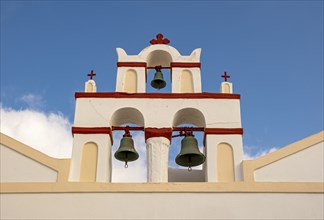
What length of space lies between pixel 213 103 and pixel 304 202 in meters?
2.37

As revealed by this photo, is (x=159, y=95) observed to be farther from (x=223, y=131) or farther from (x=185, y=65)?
(x=223, y=131)

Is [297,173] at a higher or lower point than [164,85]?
lower

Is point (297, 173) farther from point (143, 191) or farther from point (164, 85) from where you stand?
point (164, 85)

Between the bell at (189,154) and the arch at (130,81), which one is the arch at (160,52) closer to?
the arch at (130,81)

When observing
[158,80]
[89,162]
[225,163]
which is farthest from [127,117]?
[225,163]

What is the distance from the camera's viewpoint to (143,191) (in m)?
8.55

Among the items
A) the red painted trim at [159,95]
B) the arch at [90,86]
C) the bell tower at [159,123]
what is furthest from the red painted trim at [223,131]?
the arch at [90,86]

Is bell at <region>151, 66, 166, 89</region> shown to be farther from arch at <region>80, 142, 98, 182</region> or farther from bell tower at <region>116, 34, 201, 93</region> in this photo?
arch at <region>80, 142, 98, 182</region>

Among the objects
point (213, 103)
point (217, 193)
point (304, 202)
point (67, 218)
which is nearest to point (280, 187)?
point (304, 202)

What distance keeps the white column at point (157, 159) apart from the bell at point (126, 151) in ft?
1.13

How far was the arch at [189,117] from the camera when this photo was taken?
980 centimetres

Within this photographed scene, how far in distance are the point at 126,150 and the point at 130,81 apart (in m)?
1.44

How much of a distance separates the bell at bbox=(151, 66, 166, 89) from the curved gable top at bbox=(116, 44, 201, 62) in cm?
42

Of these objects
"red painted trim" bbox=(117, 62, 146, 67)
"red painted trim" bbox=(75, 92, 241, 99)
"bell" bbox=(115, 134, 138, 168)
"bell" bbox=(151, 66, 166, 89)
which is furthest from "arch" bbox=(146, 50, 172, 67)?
"bell" bbox=(115, 134, 138, 168)
